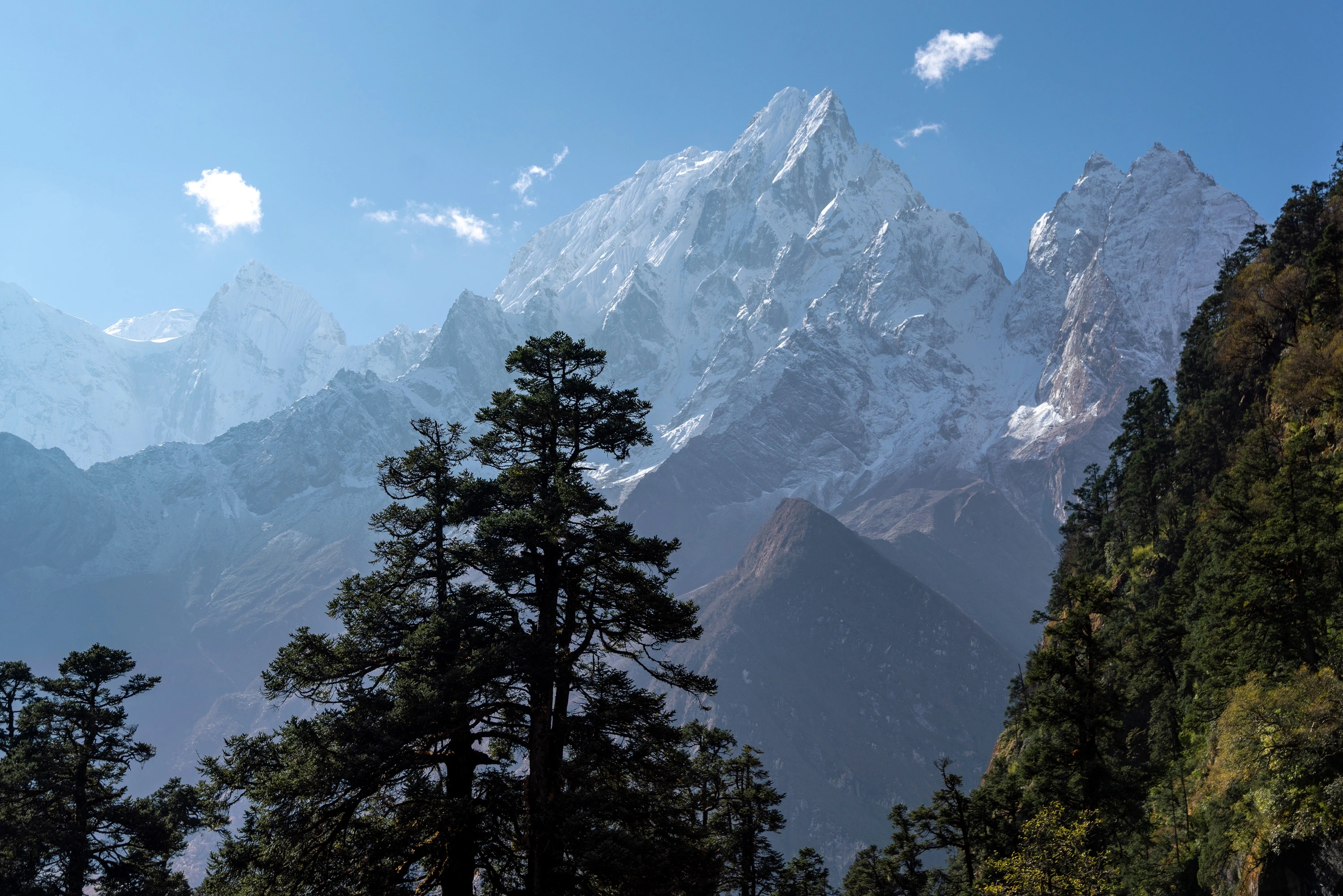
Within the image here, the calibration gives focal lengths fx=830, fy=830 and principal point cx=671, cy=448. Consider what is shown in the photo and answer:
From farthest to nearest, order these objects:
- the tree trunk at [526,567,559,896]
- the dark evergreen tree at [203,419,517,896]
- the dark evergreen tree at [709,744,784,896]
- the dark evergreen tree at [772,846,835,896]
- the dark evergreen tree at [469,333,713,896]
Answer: the dark evergreen tree at [772,846,835,896] < the dark evergreen tree at [709,744,784,896] < the dark evergreen tree at [469,333,713,896] < the tree trunk at [526,567,559,896] < the dark evergreen tree at [203,419,517,896]

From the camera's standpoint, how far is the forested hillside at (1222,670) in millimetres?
23578

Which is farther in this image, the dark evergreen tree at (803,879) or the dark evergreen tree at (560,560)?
the dark evergreen tree at (803,879)

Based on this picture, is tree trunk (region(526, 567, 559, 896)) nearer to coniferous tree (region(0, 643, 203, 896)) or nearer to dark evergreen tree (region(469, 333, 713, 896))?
dark evergreen tree (region(469, 333, 713, 896))

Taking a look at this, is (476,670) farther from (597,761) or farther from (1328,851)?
(1328,851)

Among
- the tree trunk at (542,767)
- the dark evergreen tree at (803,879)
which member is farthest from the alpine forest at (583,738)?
the dark evergreen tree at (803,879)

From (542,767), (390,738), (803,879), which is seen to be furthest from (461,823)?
(803,879)

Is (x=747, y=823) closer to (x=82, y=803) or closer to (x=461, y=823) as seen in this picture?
(x=461, y=823)

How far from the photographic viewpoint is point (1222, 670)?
37719 millimetres

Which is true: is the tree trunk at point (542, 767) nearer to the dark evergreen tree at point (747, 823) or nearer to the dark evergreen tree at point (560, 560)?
the dark evergreen tree at point (560, 560)

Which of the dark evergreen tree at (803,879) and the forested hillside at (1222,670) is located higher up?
the forested hillside at (1222,670)

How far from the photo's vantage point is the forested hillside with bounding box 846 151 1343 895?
77.4 ft

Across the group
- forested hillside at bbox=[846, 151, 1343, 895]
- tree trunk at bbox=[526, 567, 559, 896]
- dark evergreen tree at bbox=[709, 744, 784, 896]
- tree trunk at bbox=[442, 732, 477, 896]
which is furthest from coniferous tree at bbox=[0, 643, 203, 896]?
forested hillside at bbox=[846, 151, 1343, 895]

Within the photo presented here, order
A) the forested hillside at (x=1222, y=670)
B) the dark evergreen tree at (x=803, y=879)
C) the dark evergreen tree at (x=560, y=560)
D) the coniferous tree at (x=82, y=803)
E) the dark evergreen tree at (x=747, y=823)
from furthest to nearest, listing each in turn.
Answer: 1. the dark evergreen tree at (x=803, y=879)
2. the dark evergreen tree at (x=747, y=823)
3. the coniferous tree at (x=82, y=803)
4. the forested hillside at (x=1222, y=670)
5. the dark evergreen tree at (x=560, y=560)

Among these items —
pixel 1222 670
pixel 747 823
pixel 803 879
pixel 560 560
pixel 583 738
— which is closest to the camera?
pixel 583 738
